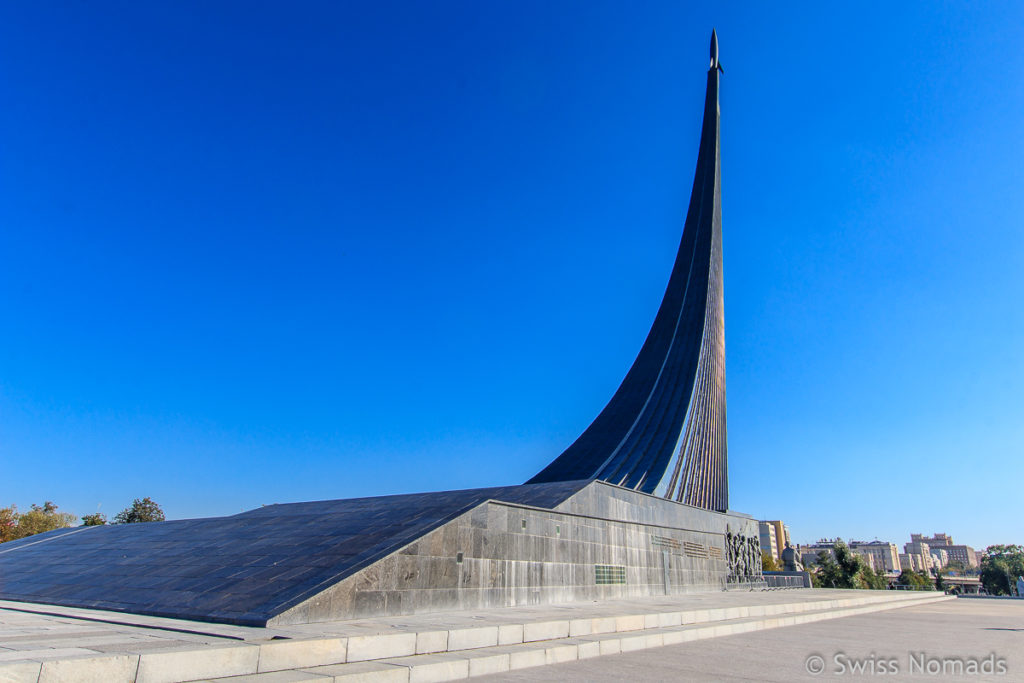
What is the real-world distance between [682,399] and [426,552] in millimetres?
16157

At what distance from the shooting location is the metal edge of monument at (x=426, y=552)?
6422 mm

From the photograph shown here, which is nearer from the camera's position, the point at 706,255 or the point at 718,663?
the point at 718,663

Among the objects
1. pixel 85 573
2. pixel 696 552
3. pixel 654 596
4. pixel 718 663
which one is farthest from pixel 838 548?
pixel 85 573

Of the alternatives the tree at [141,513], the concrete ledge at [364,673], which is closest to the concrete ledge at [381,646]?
the concrete ledge at [364,673]

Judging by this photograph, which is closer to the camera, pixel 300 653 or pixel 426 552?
pixel 300 653

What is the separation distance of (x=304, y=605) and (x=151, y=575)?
12.5 feet

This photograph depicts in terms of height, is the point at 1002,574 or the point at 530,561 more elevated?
the point at 530,561

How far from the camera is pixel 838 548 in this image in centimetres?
3225

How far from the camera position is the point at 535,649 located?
510 centimetres

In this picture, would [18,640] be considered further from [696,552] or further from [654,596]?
[696,552]

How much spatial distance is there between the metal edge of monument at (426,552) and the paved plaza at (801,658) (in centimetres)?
241

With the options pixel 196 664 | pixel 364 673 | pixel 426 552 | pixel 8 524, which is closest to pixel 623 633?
pixel 426 552

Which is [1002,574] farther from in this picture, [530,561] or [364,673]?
[364,673]

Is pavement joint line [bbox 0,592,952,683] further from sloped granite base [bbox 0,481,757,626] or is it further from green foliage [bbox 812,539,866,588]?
green foliage [bbox 812,539,866,588]
